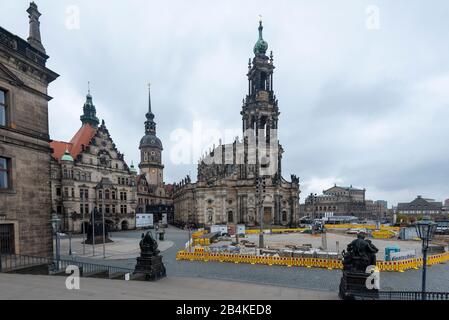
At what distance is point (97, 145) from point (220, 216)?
2832 cm

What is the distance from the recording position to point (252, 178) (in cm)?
5453

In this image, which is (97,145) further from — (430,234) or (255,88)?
(430,234)

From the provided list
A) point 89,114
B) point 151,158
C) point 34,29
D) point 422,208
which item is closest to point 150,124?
point 151,158

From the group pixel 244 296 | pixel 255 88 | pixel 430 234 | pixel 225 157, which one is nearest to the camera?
pixel 430 234

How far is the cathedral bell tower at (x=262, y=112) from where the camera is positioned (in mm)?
59188

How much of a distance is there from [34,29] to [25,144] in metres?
7.97

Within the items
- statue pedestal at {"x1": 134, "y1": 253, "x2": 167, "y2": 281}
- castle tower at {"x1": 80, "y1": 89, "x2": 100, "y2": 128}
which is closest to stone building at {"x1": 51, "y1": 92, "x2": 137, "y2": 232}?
castle tower at {"x1": 80, "y1": 89, "x2": 100, "y2": 128}

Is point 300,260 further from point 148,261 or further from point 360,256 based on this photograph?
point 148,261

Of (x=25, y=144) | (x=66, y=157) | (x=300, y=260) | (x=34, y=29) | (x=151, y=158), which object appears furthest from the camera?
(x=151, y=158)

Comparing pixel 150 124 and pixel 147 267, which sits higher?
pixel 150 124

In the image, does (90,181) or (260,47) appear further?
(260,47)

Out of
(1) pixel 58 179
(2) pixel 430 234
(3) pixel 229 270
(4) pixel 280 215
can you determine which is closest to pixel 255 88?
(4) pixel 280 215
